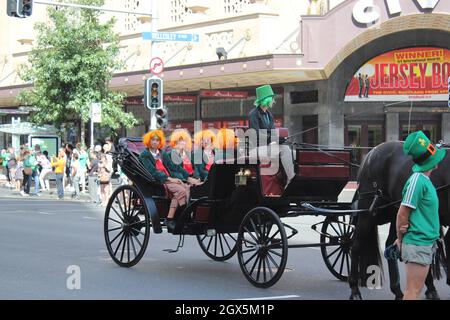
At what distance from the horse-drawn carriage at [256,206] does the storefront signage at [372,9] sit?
640 inches

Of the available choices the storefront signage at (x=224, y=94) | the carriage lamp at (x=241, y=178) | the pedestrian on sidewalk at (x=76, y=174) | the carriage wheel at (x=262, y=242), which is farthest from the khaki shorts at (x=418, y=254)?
the storefront signage at (x=224, y=94)

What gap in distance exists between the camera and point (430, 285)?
788 centimetres

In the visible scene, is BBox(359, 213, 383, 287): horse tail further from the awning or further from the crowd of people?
the awning

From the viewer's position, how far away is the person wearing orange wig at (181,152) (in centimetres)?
1017

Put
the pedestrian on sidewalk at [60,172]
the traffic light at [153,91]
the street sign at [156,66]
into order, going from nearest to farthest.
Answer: the traffic light at [153,91], the street sign at [156,66], the pedestrian on sidewalk at [60,172]

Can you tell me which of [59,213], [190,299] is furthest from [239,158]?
[59,213]

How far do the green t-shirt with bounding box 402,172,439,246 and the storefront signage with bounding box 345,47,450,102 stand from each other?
852 inches

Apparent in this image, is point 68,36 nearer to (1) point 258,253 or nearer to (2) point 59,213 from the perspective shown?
(2) point 59,213

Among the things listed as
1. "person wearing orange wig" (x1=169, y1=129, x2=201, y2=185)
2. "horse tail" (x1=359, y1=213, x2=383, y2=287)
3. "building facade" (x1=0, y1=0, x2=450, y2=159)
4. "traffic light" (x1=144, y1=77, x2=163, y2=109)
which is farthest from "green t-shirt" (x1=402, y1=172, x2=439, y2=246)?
"building facade" (x1=0, y1=0, x2=450, y2=159)

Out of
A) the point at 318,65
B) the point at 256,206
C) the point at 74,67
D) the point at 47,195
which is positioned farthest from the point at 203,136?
the point at 74,67

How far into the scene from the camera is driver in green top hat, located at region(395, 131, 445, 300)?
5887 mm

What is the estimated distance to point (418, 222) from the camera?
5.93 meters

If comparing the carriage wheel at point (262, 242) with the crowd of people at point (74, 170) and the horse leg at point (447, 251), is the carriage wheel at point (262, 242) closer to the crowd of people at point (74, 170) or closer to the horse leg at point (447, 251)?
the horse leg at point (447, 251)
